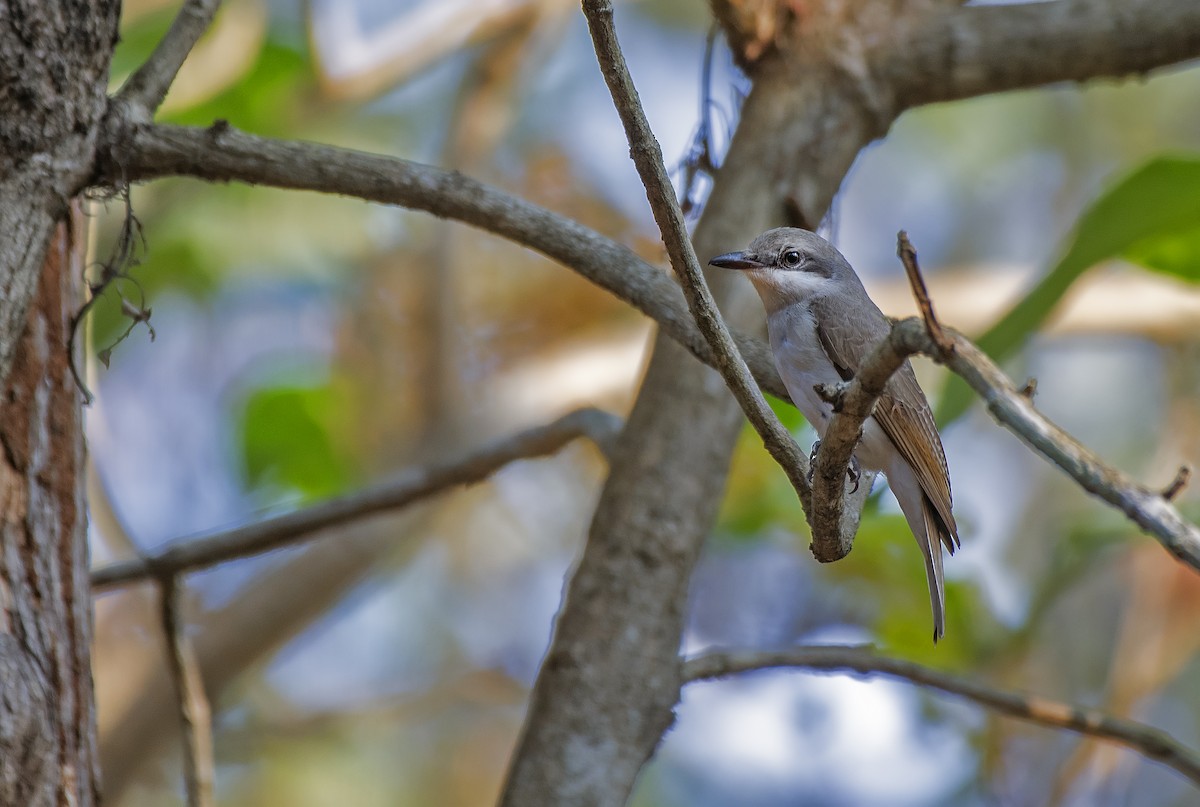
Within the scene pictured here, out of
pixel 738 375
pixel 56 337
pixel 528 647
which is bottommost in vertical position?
pixel 738 375

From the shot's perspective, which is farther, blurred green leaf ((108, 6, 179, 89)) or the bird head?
blurred green leaf ((108, 6, 179, 89))

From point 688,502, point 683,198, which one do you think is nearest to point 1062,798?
point 688,502

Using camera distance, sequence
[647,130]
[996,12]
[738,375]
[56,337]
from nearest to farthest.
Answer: [647,130] → [738,375] → [56,337] → [996,12]

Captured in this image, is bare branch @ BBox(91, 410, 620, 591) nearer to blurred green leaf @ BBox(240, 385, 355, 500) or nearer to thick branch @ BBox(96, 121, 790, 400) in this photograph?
thick branch @ BBox(96, 121, 790, 400)

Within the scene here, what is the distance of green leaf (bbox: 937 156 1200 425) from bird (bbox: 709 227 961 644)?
0.89ft

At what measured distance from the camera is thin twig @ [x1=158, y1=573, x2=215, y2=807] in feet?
11.6

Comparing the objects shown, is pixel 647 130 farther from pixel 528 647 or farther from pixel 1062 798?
pixel 528 647

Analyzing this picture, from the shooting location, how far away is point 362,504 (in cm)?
387

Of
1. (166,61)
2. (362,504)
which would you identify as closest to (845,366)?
(362,504)

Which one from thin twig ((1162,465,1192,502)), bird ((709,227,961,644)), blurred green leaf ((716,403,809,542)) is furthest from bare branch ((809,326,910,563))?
blurred green leaf ((716,403,809,542))

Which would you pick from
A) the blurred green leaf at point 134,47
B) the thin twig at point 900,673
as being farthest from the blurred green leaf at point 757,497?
the blurred green leaf at point 134,47

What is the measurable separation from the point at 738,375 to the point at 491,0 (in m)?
5.56

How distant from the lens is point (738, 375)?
2.10m

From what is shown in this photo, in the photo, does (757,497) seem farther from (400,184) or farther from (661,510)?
(400,184)
